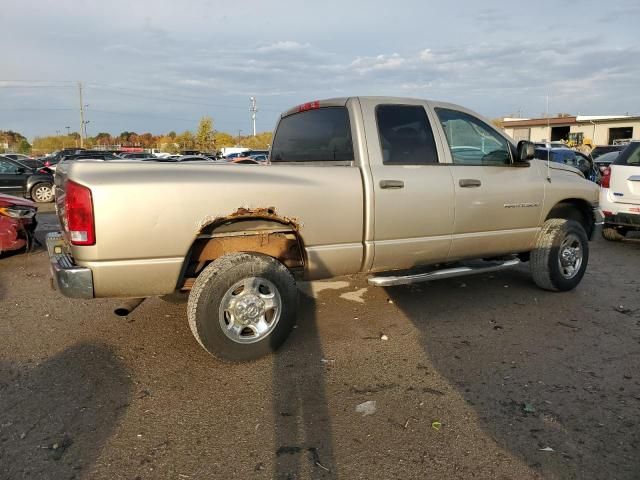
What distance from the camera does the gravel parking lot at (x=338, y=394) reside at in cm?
268

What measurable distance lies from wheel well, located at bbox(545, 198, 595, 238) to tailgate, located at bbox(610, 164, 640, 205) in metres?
2.68

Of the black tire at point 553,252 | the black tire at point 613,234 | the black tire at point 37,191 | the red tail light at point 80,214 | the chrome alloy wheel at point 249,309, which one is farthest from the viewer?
the black tire at point 37,191

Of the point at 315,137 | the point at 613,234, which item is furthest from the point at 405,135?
the point at 613,234

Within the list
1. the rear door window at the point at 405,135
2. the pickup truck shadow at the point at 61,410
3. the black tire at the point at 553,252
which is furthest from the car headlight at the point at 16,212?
the black tire at the point at 553,252

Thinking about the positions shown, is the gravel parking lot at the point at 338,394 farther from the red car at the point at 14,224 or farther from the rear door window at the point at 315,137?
the red car at the point at 14,224

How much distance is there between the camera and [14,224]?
7.28 m

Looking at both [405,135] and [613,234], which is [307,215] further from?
[613,234]

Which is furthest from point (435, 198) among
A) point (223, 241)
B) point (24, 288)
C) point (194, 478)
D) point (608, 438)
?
point (24, 288)

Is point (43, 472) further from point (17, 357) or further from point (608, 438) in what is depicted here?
point (608, 438)

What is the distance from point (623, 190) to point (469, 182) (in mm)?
4902

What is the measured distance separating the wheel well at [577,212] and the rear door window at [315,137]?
2736 mm

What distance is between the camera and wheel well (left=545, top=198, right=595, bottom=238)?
581 cm

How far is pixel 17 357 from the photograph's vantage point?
13.1 feet

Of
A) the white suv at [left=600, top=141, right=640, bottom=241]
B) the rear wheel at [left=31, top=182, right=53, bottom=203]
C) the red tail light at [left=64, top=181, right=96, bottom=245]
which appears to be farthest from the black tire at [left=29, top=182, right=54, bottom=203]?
the white suv at [left=600, top=141, right=640, bottom=241]
